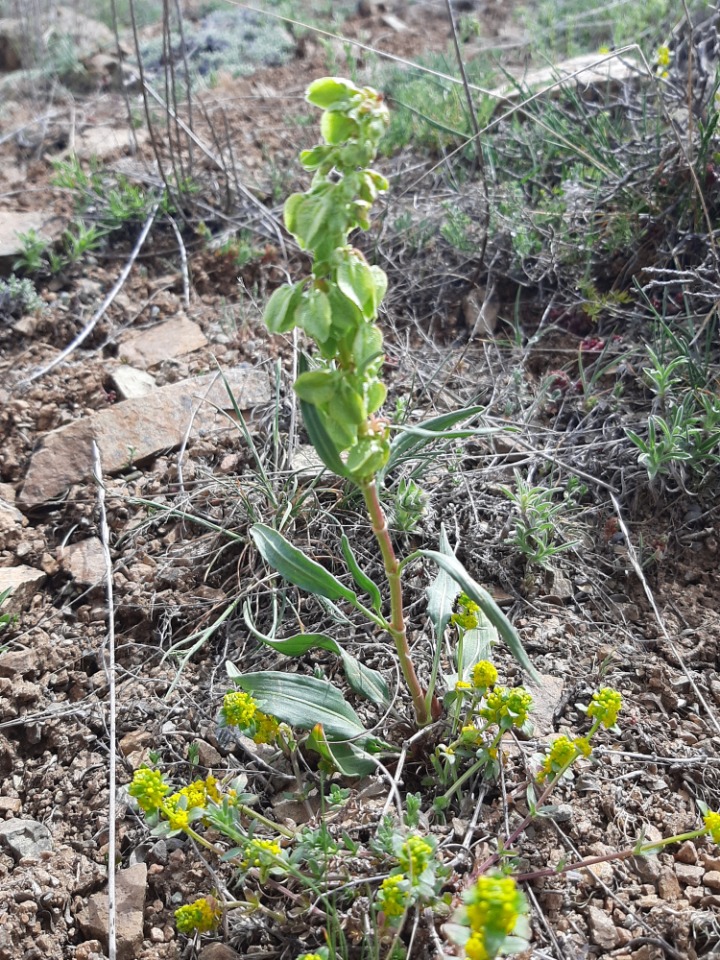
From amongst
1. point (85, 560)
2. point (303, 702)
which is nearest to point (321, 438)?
point (303, 702)

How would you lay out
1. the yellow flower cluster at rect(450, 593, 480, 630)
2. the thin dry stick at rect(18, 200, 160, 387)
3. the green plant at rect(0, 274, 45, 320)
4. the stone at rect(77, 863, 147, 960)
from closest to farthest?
the stone at rect(77, 863, 147, 960) → the yellow flower cluster at rect(450, 593, 480, 630) → the thin dry stick at rect(18, 200, 160, 387) → the green plant at rect(0, 274, 45, 320)

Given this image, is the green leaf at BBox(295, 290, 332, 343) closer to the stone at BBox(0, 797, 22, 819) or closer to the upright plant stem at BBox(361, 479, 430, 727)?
the upright plant stem at BBox(361, 479, 430, 727)

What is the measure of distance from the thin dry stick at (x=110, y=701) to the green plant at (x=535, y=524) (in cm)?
110

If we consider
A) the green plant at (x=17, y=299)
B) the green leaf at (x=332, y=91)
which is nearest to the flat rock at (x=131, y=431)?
the green plant at (x=17, y=299)

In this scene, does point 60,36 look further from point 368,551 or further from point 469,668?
point 469,668

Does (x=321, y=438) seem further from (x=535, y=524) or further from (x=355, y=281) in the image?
(x=535, y=524)

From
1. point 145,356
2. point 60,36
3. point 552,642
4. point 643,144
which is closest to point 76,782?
point 552,642

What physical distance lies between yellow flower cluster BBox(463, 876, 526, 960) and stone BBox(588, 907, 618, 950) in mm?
544

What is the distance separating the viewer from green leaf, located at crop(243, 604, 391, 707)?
169 centimetres

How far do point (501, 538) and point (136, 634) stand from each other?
1.05 m

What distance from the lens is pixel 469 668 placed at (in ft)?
5.98

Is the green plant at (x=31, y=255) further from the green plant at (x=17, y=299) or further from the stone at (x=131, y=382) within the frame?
the stone at (x=131, y=382)

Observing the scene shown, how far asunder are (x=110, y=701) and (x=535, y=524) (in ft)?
3.86

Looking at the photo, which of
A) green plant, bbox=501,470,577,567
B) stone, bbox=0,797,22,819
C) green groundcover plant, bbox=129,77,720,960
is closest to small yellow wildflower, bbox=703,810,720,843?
green groundcover plant, bbox=129,77,720,960
